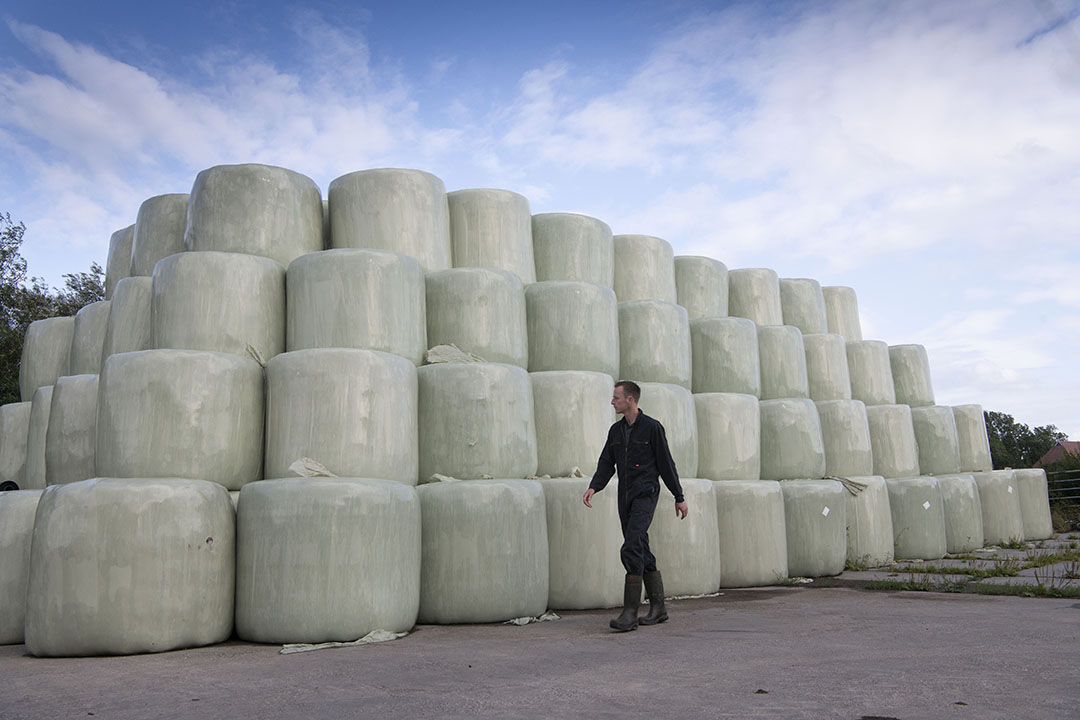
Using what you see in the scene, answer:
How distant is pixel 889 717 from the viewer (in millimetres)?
3232

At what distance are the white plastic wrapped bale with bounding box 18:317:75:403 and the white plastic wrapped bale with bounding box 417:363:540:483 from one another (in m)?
4.84

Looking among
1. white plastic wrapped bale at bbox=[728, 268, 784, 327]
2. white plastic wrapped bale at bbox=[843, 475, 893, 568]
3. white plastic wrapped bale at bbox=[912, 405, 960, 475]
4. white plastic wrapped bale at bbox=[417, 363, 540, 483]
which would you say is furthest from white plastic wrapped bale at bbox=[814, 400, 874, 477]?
white plastic wrapped bale at bbox=[417, 363, 540, 483]

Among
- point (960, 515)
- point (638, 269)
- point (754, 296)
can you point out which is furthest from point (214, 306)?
point (960, 515)

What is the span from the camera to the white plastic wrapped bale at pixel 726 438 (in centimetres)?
967

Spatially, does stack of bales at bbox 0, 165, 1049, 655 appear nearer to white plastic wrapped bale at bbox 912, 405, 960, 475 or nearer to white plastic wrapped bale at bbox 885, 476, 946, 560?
white plastic wrapped bale at bbox 885, 476, 946, 560

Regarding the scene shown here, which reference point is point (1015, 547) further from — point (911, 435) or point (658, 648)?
point (658, 648)

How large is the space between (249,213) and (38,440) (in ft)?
9.55

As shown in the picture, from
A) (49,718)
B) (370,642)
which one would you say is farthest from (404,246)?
(49,718)

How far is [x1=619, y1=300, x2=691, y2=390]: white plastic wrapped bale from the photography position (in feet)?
30.6

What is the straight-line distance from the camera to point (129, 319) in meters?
8.51

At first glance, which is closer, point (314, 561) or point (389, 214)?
point (314, 561)

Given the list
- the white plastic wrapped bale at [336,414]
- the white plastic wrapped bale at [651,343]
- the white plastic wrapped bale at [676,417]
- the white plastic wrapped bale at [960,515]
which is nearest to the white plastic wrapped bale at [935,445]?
the white plastic wrapped bale at [960,515]

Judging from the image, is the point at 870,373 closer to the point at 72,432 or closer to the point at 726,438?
the point at 726,438

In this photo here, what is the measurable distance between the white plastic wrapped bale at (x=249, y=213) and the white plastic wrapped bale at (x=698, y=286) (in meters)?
4.59
